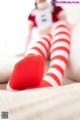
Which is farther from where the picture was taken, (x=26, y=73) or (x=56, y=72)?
(x=56, y=72)

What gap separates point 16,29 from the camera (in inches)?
74.5

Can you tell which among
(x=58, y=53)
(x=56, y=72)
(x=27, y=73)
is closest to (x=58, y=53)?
(x=58, y=53)

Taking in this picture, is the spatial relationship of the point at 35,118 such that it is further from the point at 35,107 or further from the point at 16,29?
the point at 16,29

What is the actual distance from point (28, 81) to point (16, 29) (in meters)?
1.15

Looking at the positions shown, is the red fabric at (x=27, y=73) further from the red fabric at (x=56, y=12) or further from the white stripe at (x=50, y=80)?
the red fabric at (x=56, y=12)

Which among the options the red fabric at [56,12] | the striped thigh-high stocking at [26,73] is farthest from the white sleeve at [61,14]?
the striped thigh-high stocking at [26,73]

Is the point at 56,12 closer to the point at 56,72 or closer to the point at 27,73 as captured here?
the point at 56,72

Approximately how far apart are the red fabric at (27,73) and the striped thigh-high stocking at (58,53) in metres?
0.13

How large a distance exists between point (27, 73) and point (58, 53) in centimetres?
38

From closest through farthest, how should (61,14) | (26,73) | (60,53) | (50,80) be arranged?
(26,73) → (50,80) → (60,53) → (61,14)

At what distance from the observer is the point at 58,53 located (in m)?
1.16

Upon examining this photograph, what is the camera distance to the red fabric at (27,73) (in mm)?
789

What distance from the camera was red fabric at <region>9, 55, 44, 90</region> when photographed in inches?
31.1

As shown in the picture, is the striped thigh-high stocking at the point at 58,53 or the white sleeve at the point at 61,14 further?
the white sleeve at the point at 61,14
